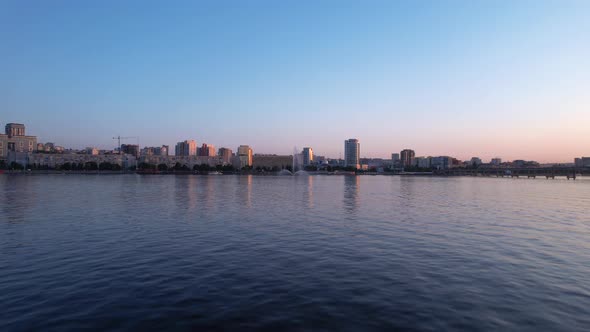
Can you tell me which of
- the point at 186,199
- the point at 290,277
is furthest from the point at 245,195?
the point at 290,277

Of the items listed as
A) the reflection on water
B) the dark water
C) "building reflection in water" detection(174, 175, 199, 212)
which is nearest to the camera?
the dark water

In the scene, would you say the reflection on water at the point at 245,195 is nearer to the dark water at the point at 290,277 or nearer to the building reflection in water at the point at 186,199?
the building reflection in water at the point at 186,199

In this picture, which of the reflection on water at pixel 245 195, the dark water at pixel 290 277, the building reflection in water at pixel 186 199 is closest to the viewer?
the dark water at pixel 290 277

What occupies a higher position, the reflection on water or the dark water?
the reflection on water

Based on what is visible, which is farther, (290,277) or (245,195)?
(245,195)

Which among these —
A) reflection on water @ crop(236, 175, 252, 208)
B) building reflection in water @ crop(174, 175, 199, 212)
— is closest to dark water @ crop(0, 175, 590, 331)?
building reflection in water @ crop(174, 175, 199, 212)

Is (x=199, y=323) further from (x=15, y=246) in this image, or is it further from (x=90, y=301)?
(x=15, y=246)

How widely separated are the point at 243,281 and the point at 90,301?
5983 millimetres

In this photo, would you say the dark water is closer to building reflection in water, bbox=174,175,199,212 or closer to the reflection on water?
building reflection in water, bbox=174,175,199,212

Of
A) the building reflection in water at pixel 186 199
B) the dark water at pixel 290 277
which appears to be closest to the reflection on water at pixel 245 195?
the building reflection in water at pixel 186 199

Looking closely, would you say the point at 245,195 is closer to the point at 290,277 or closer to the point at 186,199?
the point at 186,199

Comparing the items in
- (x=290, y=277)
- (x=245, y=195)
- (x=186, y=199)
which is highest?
(x=186, y=199)

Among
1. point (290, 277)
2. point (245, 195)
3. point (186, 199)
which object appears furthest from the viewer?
point (245, 195)

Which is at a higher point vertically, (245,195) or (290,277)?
(245,195)
